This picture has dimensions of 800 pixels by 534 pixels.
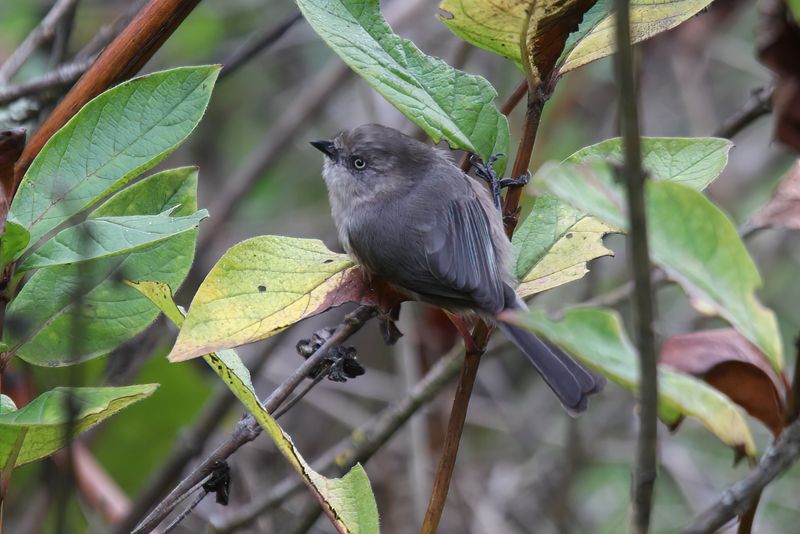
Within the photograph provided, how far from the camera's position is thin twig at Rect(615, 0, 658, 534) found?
776 millimetres

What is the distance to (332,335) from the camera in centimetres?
157

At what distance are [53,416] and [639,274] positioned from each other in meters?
0.73


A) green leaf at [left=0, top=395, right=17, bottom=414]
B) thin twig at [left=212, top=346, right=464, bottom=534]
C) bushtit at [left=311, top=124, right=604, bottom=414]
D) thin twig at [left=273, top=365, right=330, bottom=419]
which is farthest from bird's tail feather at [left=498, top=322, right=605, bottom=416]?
green leaf at [left=0, top=395, right=17, bottom=414]

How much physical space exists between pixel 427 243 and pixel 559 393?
0.71 metres

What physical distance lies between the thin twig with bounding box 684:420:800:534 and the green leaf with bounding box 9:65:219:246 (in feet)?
2.76

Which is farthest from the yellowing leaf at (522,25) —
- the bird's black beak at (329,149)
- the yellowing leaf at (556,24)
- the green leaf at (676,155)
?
the bird's black beak at (329,149)

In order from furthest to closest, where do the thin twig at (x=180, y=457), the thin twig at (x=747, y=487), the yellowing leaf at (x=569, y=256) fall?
1. the thin twig at (x=180, y=457)
2. the yellowing leaf at (x=569, y=256)
3. the thin twig at (x=747, y=487)

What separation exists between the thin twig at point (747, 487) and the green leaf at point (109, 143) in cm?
84

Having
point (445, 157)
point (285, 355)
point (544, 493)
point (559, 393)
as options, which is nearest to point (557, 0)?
point (559, 393)

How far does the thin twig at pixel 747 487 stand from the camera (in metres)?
0.89

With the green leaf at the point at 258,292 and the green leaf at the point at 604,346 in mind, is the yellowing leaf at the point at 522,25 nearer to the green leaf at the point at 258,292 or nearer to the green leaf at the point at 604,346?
the green leaf at the point at 258,292

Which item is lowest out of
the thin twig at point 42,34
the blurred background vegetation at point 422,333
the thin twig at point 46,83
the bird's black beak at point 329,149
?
the blurred background vegetation at point 422,333

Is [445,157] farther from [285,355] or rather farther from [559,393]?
[285,355]

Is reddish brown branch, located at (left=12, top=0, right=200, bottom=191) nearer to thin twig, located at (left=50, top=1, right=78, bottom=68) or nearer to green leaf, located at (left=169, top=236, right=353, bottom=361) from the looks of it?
green leaf, located at (left=169, top=236, right=353, bottom=361)
